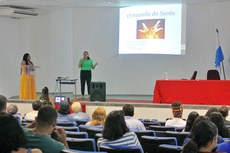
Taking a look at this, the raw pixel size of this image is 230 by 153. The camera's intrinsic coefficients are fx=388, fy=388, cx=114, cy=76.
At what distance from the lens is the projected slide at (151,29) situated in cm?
1188

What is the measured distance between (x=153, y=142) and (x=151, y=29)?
8.60 metres

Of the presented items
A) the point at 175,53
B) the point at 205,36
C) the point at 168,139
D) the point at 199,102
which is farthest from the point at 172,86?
the point at 168,139

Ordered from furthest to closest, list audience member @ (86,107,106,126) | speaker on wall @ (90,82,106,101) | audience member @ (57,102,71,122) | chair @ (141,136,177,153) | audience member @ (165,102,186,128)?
speaker on wall @ (90,82,106,101) < audience member @ (57,102,71,122) < audience member @ (165,102,186,128) < audience member @ (86,107,106,126) < chair @ (141,136,177,153)

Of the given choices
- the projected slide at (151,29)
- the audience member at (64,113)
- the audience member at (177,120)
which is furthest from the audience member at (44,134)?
the projected slide at (151,29)

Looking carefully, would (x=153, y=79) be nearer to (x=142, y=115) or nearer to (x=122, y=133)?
(x=142, y=115)

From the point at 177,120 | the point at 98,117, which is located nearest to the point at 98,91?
the point at 177,120

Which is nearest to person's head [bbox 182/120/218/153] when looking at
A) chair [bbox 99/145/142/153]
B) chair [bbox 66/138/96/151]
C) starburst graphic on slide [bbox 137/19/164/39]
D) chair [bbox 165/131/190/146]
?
chair [bbox 99/145/142/153]

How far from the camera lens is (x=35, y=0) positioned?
11.0 meters

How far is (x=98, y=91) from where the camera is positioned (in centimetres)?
934

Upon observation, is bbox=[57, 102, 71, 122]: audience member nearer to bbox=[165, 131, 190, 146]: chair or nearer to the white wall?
bbox=[165, 131, 190, 146]: chair

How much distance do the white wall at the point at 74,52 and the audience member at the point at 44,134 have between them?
33.3 feet

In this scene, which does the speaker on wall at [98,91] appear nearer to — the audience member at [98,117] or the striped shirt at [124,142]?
the audience member at [98,117]

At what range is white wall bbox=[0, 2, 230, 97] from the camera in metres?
13.2

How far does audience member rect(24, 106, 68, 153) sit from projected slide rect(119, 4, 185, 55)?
30.5ft
